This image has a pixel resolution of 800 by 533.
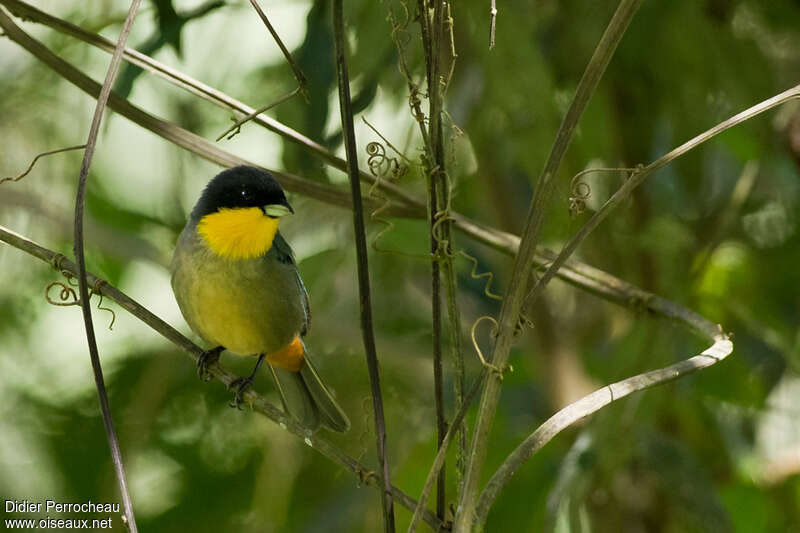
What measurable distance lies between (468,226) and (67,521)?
7.70 feet

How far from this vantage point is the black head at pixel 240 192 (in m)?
2.93

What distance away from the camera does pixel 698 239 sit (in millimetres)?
4121

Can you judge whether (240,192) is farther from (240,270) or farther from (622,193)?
(622,193)

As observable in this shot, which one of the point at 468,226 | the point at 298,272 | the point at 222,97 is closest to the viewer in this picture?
the point at 222,97

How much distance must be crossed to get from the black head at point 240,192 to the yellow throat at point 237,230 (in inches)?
1.2

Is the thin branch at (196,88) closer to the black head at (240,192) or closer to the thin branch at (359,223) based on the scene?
the black head at (240,192)

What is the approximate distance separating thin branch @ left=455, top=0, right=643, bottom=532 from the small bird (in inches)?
55.4

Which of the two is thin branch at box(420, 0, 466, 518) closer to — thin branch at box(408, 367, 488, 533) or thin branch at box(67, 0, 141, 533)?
thin branch at box(408, 367, 488, 533)

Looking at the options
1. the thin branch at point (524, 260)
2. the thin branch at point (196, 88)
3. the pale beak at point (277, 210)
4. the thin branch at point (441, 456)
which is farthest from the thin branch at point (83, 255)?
the pale beak at point (277, 210)

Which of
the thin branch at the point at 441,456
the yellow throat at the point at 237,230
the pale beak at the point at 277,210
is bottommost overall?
the thin branch at the point at 441,456

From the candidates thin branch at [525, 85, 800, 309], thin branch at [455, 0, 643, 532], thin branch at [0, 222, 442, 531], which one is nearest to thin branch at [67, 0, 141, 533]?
thin branch at [0, 222, 442, 531]

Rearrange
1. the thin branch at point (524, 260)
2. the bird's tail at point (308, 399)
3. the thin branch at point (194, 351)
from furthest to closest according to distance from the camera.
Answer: the bird's tail at point (308, 399) < the thin branch at point (194, 351) < the thin branch at point (524, 260)

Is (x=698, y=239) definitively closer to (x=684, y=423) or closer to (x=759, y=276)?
(x=759, y=276)

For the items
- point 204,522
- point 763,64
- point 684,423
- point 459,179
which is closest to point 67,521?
point 204,522
